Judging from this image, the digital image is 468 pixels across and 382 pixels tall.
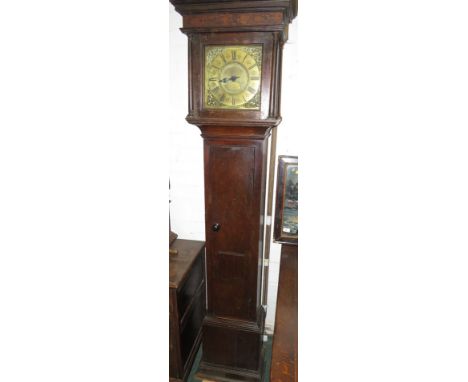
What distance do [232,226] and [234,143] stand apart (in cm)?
47

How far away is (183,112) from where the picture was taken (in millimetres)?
1834

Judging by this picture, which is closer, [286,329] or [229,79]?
[286,329]

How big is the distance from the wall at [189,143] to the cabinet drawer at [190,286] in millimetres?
245

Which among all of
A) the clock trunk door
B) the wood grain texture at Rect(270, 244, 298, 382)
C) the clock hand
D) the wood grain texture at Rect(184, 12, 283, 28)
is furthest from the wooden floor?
the wood grain texture at Rect(184, 12, 283, 28)

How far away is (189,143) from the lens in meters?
1.88

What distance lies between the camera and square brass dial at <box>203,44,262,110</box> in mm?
1283

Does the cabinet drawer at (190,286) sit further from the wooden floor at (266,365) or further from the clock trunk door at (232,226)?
the wooden floor at (266,365)

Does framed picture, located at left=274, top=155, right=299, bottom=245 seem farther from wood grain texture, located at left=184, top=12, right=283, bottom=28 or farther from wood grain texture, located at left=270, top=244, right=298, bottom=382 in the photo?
wood grain texture, located at left=184, top=12, right=283, bottom=28

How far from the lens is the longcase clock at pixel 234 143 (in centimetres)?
123

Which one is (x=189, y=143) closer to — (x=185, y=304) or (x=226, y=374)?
(x=185, y=304)

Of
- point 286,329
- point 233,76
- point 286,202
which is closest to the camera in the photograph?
point 286,329

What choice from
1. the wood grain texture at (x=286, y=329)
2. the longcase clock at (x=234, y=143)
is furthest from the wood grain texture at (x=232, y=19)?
the wood grain texture at (x=286, y=329)

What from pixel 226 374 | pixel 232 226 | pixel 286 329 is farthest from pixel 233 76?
pixel 226 374

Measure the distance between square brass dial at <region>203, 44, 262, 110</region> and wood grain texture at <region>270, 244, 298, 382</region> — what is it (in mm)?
980
